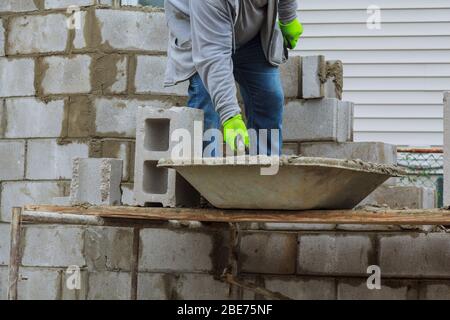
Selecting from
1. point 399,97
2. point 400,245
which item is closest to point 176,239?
point 400,245

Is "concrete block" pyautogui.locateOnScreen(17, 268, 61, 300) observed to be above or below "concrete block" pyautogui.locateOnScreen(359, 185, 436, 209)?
below

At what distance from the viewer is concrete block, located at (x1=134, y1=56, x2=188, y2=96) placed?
6.71 m

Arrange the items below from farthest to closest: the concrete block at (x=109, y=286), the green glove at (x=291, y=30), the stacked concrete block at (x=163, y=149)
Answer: the concrete block at (x=109, y=286) < the green glove at (x=291, y=30) < the stacked concrete block at (x=163, y=149)

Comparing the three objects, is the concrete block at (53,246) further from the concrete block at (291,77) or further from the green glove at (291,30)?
the green glove at (291,30)

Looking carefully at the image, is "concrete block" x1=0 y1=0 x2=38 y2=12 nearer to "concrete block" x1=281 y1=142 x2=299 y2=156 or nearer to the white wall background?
"concrete block" x1=281 y1=142 x2=299 y2=156

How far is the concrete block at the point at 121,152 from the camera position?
6.65 meters

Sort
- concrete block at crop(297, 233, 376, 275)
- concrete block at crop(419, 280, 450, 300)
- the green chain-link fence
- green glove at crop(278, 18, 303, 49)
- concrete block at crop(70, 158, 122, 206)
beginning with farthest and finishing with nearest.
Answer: the green chain-link fence, green glove at crop(278, 18, 303, 49), concrete block at crop(297, 233, 376, 275), concrete block at crop(419, 280, 450, 300), concrete block at crop(70, 158, 122, 206)

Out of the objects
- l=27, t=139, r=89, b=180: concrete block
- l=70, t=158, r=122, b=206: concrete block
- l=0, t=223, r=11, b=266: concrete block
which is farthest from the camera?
l=0, t=223, r=11, b=266: concrete block

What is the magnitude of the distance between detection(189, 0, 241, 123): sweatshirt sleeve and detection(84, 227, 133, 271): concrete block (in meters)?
1.46

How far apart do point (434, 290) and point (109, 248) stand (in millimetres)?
2059

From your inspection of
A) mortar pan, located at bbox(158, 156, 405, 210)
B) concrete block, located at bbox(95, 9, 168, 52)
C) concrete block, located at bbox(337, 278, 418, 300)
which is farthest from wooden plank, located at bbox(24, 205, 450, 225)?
concrete block, located at bbox(95, 9, 168, 52)

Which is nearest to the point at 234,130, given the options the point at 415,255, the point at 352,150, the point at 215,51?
the point at 215,51

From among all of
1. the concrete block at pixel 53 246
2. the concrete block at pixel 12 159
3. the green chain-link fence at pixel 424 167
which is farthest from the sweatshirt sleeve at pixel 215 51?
the green chain-link fence at pixel 424 167

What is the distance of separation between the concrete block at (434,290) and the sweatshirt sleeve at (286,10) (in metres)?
1.80
